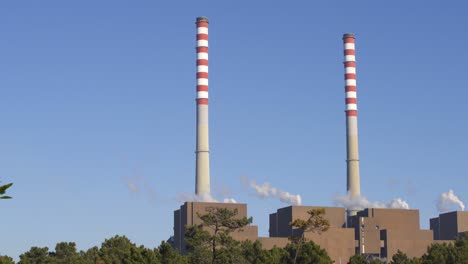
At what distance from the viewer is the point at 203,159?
10231 cm

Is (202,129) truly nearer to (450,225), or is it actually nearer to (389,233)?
(389,233)

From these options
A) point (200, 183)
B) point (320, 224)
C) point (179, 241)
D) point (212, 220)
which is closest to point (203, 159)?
point (200, 183)

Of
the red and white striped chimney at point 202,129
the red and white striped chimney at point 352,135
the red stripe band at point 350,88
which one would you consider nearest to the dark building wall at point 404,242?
the red and white striped chimney at point 352,135

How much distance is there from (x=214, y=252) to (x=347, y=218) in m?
54.8

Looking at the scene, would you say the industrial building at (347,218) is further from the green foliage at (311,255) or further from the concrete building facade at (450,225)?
the green foliage at (311,255)

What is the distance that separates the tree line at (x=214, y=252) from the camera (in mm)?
59994

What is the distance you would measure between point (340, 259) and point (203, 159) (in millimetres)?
21358

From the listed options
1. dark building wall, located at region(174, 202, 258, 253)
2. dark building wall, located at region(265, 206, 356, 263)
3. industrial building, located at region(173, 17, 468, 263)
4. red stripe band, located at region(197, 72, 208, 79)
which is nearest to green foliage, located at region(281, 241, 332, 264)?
dark building wall, located at region(174, 202, 258, 253)

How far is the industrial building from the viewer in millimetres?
102812

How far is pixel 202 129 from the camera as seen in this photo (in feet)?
338

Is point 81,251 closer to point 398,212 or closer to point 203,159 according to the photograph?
point 203,159

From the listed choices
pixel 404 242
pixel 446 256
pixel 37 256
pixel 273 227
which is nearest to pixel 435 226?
pixel 404 242

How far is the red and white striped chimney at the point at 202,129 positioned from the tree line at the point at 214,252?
78.1ft

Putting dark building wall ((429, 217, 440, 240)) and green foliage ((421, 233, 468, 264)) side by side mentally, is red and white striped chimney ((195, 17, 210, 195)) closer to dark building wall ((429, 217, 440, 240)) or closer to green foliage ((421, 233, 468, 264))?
green foliage ((421, 233, 468, 264))
